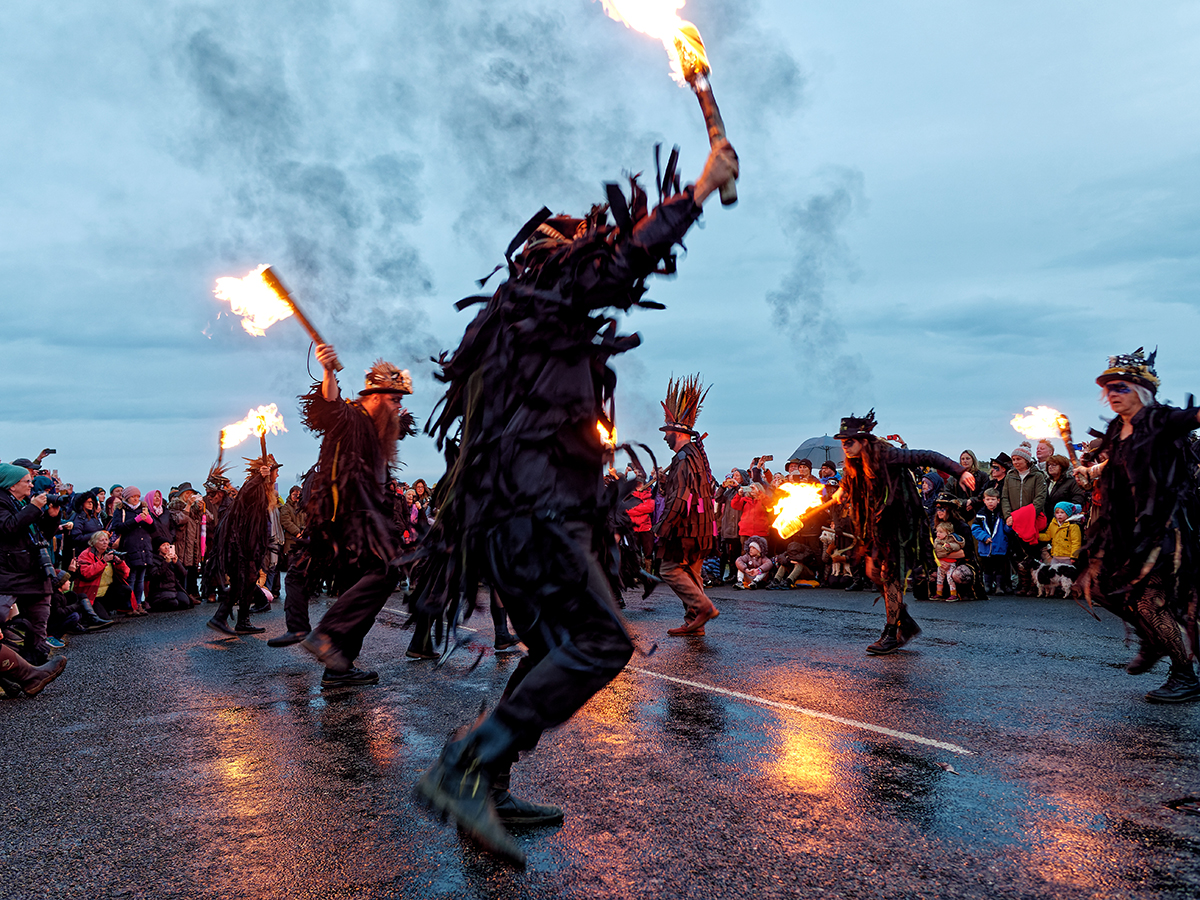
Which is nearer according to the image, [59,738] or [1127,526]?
[59,738]

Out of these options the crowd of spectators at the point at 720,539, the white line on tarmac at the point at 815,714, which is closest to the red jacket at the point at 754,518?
the crowd of spectators at the point at 720,539

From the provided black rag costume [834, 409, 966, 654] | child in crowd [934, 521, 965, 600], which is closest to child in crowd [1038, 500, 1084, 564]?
child in crowd [934, 521, 965, 600]

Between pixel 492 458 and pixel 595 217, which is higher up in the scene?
pixel 595 217

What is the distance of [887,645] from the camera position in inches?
316

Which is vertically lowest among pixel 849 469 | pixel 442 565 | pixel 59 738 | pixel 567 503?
pixel 59 738

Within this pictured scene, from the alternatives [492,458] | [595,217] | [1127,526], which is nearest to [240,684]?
[492,458]

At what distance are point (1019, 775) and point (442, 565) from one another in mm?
2809

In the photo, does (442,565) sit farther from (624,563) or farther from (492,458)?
(624,563)

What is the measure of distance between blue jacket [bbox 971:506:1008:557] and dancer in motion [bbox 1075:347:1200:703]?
27.6 ft

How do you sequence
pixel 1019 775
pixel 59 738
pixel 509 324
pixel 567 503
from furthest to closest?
pixel 59 738 → pixel 1019 775 → pixel 509 324 → pixel 567 503

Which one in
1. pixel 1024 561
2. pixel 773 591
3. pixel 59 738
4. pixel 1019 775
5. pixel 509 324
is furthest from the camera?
pixel 773 591

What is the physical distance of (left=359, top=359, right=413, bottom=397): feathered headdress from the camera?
Answer: 291 inches

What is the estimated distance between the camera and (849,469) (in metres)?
8.62

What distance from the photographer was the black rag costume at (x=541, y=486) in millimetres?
3086
